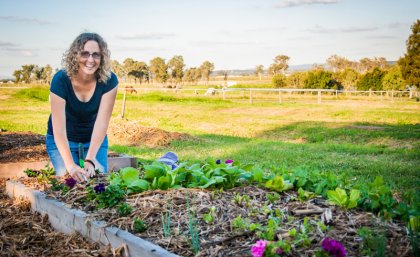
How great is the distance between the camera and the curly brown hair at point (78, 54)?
4438 millimetres

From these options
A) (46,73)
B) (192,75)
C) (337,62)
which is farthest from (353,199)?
(337,62)

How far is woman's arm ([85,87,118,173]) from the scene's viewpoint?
14.7ft

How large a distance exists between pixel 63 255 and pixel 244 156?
5.98 meters

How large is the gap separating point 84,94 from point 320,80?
4930 cm

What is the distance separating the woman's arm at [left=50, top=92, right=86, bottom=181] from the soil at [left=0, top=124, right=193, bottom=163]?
2.68 m

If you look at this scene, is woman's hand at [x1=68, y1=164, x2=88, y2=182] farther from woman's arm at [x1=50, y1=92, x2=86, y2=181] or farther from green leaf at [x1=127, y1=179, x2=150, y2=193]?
green leaf at [x1=127, y1=179, x2=150, y2=193]

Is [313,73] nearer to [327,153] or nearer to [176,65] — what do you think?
[176,65]

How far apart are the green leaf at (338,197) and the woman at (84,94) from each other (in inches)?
88.8

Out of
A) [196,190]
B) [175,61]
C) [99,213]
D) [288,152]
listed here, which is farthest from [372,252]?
[175,61]

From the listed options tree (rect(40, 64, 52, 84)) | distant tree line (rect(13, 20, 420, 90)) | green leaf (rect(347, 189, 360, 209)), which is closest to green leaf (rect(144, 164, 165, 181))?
green leaf (rect(347, 189, 360, 209))

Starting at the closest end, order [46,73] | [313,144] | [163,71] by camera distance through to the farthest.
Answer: [313,144] → [46,73] → [163,71]

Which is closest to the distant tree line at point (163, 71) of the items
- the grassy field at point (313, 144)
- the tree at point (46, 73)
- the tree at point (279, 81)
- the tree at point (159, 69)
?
the tree at point (159, 69)

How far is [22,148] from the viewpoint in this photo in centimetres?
768

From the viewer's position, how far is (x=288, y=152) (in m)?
9.32
